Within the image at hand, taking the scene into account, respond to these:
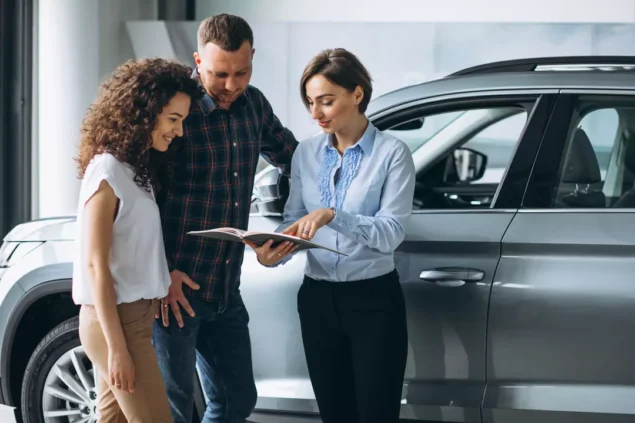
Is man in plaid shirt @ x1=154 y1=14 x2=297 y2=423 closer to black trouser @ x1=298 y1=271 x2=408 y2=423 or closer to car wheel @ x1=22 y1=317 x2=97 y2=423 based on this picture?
black trouser @ x1=298 y1=271 x2=408 y2=423

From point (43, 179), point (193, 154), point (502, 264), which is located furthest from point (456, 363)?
point (43, 179)

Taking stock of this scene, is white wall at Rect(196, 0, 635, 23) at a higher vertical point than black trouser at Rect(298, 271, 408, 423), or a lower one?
higher

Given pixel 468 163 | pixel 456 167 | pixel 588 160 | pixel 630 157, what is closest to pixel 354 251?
pixel 588 160

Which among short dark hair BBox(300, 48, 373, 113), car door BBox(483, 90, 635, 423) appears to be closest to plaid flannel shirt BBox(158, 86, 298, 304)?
short dark hair BBox(300, 48, 373, 113)

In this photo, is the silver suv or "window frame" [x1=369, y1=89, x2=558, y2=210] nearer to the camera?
the silver suv

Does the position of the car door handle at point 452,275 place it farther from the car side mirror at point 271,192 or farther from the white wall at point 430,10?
the white wall at point 430,10

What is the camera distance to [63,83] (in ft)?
24.6

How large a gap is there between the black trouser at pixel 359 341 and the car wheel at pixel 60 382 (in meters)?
1.07

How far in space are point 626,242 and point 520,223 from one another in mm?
327

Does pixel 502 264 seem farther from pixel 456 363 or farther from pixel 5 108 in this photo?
pixel 5 108

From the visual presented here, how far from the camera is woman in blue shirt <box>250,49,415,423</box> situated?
103 inches

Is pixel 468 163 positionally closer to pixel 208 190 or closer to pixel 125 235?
pixel 208 190

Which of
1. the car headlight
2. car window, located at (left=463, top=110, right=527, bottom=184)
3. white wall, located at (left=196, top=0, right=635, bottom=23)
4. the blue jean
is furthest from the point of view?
white wall, located at (left=196, top=0, right=635, bottom=23)

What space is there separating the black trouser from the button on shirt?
45mm
